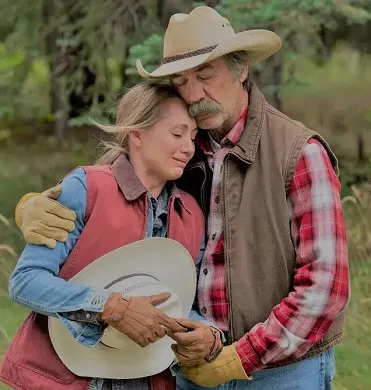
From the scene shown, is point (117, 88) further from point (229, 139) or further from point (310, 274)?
point (310, 274)

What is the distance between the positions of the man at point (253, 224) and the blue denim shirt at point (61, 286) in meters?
0.05

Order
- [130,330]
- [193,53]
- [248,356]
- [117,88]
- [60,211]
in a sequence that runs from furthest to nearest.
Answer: [117,88] < [193,53] < [248,356] < [60,211] < [130,330]

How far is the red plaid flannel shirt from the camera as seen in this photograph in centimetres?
250

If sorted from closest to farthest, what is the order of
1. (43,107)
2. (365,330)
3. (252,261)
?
(252,261) < (365,330) < (43,107)

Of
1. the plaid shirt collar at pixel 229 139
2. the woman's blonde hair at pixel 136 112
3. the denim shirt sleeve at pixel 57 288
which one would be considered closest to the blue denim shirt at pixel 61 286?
the denim shirt sleeve at pixel 57 288

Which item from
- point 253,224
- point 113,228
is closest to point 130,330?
point 113,228

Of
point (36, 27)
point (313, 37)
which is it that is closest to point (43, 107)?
point (36, 27)

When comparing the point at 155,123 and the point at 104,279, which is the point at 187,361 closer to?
the point at 104,279

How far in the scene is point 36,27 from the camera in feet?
27.8

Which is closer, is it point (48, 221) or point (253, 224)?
point (48, 221)

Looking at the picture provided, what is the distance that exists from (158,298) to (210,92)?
71cm

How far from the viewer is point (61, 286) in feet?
7.77

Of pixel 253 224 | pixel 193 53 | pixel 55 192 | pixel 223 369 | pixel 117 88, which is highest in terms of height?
pixel 193 53

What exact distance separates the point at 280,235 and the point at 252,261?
132mm
